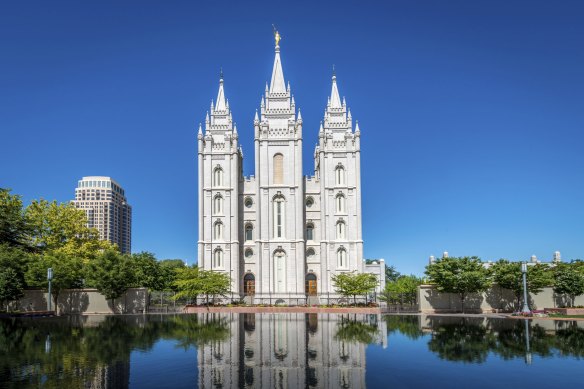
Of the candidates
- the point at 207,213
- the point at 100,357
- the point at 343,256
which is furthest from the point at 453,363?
the point at 207,213

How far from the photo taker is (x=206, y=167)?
211 ft

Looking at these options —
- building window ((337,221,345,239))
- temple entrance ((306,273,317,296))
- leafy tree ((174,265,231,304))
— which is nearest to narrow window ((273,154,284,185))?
building window ((337,221,345,239))

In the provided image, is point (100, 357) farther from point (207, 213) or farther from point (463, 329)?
point (207, 213)

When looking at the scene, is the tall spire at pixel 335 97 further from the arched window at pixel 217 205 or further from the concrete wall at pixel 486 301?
the concrete wall at pixel 486 301

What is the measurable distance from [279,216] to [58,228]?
25.1 m

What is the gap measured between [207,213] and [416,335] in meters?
40.2

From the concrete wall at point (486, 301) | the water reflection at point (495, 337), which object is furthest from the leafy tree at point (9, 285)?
the concrete wall at point (486, 301)

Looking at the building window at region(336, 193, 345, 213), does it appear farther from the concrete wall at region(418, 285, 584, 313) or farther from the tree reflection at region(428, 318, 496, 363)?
the tree reflection at region(428, 318, 496, 363)

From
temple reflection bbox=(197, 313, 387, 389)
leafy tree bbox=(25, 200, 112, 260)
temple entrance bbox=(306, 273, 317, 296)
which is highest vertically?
leafy tree bbox=(25, 200, 112, 260)

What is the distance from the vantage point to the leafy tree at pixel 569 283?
43969 mm

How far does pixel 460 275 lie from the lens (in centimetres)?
4356

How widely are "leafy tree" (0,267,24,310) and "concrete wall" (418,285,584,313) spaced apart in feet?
115

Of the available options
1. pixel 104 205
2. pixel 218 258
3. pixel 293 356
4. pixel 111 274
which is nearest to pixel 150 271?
pixel 218 258

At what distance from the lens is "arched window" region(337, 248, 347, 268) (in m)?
62.6
